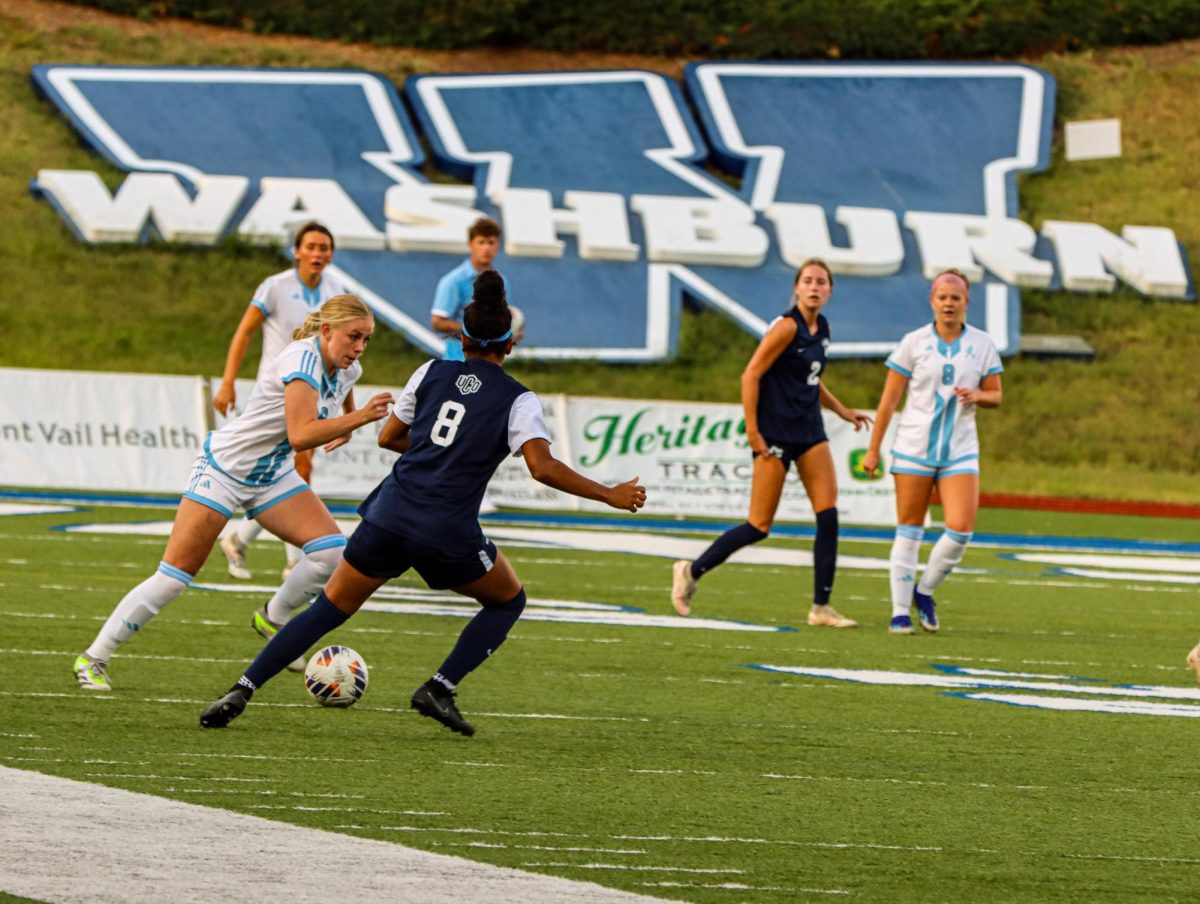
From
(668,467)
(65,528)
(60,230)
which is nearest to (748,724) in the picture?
(65,528)

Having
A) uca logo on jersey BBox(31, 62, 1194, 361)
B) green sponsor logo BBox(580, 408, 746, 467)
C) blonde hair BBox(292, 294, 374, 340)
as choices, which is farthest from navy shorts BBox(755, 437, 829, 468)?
uca logo on jersey BBox(31, 62, 1194, 361)

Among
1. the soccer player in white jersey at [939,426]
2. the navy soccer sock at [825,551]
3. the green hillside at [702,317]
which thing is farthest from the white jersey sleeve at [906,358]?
the green hillside at [702,317]

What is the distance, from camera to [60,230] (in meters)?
33.7

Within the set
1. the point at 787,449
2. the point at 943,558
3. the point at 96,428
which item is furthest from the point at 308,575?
the point at 96,428

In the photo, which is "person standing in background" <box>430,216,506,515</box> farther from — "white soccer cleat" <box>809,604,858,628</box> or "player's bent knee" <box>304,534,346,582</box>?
"player's bent knee" <box>304,534,346,582</box>

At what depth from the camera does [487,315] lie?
7207mm

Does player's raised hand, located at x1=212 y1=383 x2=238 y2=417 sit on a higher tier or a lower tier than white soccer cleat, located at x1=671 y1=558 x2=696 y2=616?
higher

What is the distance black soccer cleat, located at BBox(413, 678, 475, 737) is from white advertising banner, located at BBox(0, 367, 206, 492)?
13957 mm

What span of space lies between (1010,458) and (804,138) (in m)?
8.20

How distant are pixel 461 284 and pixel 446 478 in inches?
228

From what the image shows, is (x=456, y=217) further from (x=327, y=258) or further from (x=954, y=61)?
(x=327, y=258)

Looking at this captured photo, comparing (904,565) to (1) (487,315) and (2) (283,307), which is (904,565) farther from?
(1) (487,315)

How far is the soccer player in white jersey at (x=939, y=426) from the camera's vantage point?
11875 mm

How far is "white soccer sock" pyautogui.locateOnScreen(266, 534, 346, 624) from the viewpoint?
838 centimetres
